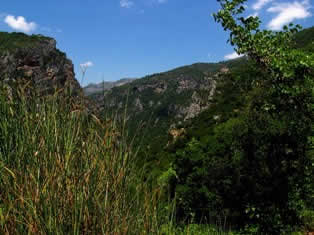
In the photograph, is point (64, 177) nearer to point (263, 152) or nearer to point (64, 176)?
point (64, 176)

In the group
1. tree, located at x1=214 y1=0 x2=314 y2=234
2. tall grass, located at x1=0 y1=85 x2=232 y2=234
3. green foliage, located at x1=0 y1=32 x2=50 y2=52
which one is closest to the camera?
tall grass, located at x1=0 y1=85 x2=232 y2=234

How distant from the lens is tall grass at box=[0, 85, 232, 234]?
2.34m

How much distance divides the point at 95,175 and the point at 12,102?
1.12 m

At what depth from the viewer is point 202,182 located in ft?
50.1

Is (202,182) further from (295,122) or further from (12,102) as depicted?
(12,102)

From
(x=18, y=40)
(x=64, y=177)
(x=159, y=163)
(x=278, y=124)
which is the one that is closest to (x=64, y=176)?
(x=64, y=177)

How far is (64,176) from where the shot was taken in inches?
96.7

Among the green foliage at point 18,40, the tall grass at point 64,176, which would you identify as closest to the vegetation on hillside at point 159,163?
the tall grass at point 64,176

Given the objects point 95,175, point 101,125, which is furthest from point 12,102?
Answer: point 95,175

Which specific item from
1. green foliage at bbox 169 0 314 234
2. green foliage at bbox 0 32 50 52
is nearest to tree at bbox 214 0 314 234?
green foliage at bbox 169 0 314 234

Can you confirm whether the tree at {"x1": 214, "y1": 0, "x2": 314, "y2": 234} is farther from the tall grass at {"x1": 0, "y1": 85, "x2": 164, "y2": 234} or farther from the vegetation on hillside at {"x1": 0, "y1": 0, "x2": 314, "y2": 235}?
the tall grass at {"x1": 0, "y1": 85, "x2": 164, "y2": 234}

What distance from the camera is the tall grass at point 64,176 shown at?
7.68 ft

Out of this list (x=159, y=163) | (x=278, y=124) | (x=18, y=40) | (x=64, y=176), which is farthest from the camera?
(x=18, y=40)

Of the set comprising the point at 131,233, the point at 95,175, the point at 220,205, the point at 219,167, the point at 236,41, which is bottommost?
the point at 220,205
